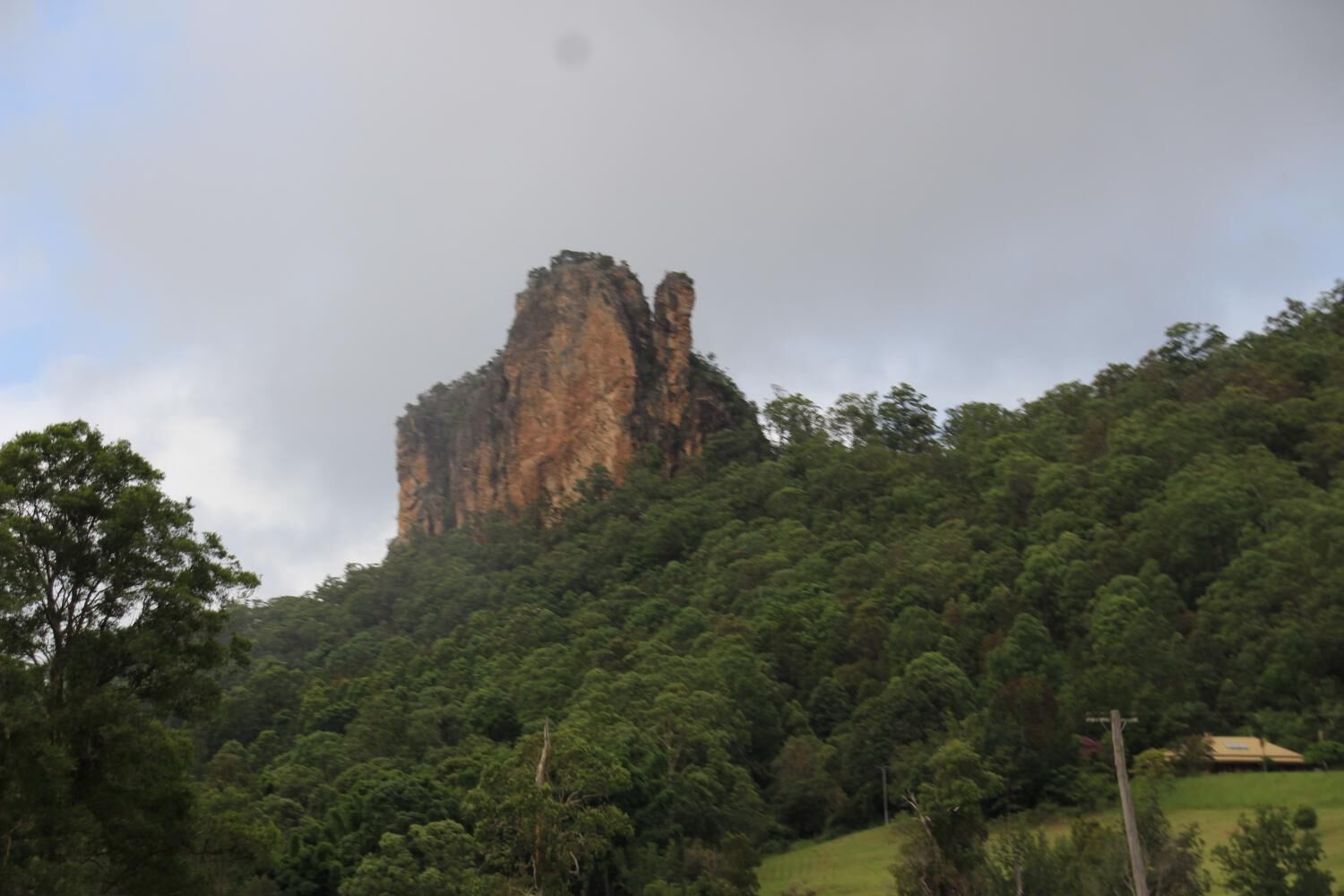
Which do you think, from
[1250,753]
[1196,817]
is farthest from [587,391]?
[1196,817]

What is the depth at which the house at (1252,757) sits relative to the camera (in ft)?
119

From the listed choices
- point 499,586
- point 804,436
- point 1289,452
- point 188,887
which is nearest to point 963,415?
point 804,436

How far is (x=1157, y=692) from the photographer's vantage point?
1594 inches

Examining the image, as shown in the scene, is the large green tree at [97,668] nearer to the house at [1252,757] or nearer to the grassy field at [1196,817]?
the grassy field at [1196,817]

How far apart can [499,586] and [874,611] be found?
81.2 ft

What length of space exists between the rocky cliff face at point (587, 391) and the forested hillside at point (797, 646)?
2945 millimetres

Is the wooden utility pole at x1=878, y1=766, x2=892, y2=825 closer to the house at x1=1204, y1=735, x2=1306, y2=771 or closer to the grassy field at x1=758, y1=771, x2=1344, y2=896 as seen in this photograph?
the grassy field at x1=758, y1=771, x2=1344, y2=896

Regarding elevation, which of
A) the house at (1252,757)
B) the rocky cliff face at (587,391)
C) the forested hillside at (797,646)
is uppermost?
the rocky cliff face at (587,391)

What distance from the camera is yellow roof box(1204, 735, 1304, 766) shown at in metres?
36.4

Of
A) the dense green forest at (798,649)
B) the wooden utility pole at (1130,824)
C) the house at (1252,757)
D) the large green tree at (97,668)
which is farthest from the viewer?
the house at (1252,757)

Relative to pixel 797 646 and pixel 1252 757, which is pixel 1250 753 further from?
pixel 797 646

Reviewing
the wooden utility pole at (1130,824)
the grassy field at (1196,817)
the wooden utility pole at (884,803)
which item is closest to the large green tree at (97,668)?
the wooden utility pole at (1130,824)

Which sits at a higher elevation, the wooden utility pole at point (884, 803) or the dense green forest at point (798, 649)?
the dense green forest at point (798, 649)

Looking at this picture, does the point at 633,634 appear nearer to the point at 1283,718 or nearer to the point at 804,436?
the point at 1283,718
